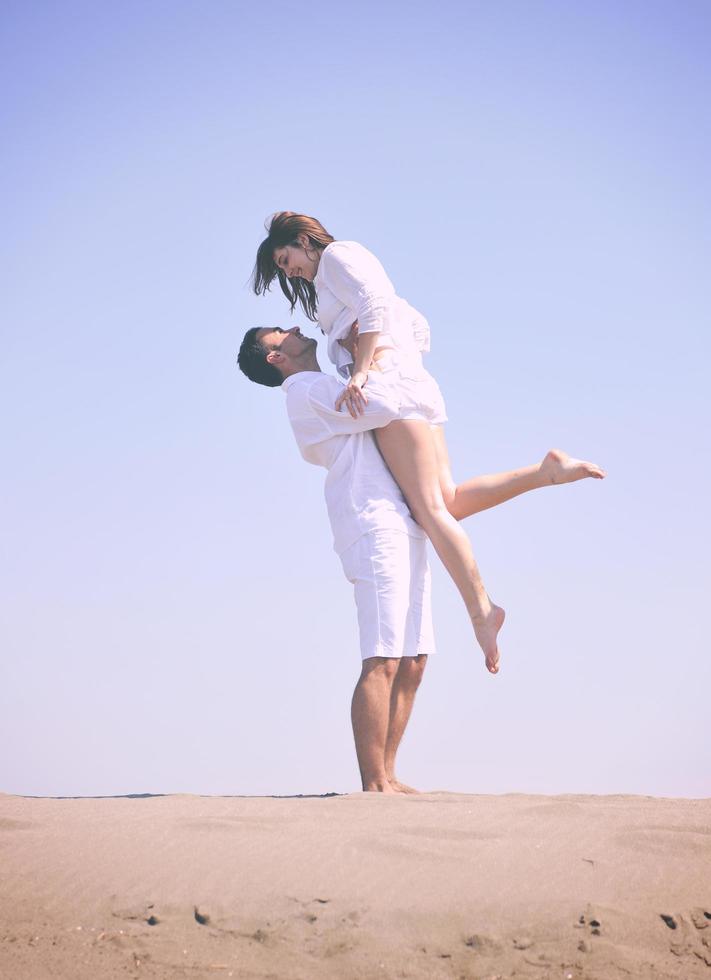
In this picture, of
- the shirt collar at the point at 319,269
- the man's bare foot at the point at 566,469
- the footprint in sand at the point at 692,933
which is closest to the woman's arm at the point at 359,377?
the shirt collar at the point at 319,269

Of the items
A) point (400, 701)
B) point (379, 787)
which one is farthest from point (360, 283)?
point (379, 787)

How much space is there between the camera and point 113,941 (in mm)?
2314

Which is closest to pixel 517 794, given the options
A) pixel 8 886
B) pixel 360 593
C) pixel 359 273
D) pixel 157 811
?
pixel 360 593

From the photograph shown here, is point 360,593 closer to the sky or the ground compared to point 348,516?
closer to the ground

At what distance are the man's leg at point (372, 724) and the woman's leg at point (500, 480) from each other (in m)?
0.93

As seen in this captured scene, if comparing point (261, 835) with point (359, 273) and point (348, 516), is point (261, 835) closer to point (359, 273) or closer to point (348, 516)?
point (348, 516)

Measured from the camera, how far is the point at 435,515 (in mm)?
4219

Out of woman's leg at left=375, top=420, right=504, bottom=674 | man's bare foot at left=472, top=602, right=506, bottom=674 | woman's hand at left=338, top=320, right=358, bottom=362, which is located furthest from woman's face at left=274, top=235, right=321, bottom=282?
man's bare foot at left=472, top=602, right=506, bottom=674

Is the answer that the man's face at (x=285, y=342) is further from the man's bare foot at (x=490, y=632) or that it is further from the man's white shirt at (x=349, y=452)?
the man's bare foot at (x=490, y=632)

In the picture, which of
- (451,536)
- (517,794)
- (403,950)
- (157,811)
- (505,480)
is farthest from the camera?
(505,480)

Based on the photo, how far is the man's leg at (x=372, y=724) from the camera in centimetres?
392

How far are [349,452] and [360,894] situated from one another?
7.35 ft

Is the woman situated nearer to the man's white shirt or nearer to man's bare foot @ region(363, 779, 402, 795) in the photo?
the man's white shirt

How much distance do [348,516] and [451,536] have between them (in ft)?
1.44
